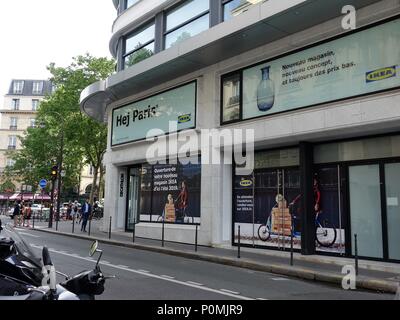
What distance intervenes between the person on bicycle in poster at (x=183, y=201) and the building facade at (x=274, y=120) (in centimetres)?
8

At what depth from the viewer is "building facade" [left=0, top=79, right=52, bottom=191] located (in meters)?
80.6

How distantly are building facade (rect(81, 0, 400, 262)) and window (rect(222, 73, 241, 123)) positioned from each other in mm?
44

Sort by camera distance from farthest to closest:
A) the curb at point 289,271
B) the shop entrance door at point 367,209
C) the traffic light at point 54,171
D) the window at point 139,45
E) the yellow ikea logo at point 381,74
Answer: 1. the traffic light at point 54,171
2. the window at point 139,45
3. the shop entrance door at point 367,209
4. the yellow ikea logo at point 381,74
5. the curb at point 289,271

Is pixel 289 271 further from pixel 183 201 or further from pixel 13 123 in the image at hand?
pixel 13 123

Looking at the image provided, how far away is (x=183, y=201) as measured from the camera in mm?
17875

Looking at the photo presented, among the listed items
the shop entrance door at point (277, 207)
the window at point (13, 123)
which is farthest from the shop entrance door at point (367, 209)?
the window at point (13, 123)

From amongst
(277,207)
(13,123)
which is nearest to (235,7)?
(277,207)

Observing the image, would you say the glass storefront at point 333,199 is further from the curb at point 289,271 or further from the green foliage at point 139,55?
the green foliage at point 139,55

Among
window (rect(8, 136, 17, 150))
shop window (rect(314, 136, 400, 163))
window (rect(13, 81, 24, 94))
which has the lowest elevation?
shop window (rect(314, 136, 400, 163))

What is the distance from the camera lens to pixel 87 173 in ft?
263

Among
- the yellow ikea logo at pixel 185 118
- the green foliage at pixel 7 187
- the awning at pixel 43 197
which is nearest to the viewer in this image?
the yellow ikea logo at pixel 185 118

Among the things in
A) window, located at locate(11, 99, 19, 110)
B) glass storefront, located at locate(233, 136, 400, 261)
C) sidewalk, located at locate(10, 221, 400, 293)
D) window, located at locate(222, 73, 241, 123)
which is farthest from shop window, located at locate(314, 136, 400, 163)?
window, located at locate(11, 99, 19, 110)

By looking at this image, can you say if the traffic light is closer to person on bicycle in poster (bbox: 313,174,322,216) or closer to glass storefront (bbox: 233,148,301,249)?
glass storefront (bbox: 233,148,301,249)

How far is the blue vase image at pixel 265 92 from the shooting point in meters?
14.5
